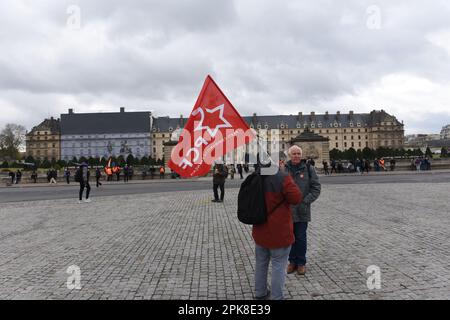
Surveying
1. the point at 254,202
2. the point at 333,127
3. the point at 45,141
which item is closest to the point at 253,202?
the point at 254,202

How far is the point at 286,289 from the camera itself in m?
5.25

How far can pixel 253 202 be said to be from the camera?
4434 mm

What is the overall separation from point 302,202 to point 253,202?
5.55ft

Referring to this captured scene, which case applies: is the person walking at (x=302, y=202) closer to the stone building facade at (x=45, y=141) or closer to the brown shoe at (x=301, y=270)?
the brown shoe at (x=301, y=270)

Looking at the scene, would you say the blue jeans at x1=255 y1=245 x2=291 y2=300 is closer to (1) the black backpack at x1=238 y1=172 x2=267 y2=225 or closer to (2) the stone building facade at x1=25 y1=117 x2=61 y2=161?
(1) the black backpack at x1=238 y1=172 x2=267 y2=225

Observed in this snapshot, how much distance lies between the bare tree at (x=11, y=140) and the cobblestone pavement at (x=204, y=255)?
339 ft

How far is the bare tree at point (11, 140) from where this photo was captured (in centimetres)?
10256

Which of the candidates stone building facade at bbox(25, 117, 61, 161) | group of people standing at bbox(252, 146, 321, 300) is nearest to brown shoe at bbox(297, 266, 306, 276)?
group of people standing at bbox(252, 146, 321, 300)

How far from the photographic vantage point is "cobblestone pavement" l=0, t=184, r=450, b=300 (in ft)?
17.2

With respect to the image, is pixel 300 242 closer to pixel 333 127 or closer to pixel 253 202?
pixel 253 202
